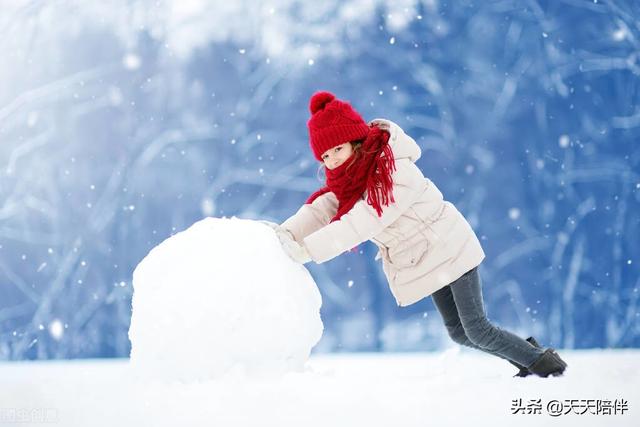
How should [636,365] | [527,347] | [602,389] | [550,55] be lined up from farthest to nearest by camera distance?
1. [550,55]
2. [636,365]
3. [527,347]
4. [602,389]

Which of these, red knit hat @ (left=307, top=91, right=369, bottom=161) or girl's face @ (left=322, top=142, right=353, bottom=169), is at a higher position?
red knit hat @ (left=307, top=91, right=369, bottom=161)

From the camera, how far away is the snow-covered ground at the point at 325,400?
1908 millimetres

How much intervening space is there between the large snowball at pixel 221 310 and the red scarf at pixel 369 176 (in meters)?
0.31

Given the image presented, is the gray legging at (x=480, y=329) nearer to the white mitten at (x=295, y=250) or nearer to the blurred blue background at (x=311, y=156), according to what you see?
the white mitten at (x=295, y=250)

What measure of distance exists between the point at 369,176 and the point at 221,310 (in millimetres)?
662

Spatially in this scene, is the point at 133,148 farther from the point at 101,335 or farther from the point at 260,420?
the point at 260,420

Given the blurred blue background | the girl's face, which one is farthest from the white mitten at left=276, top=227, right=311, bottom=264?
the blurred blue background

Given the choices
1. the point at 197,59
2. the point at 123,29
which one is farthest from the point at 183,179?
the point at 123,29

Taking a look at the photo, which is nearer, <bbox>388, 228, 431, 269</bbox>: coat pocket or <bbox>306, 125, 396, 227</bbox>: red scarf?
<bbox>306, 125, 396, 227</bbox>: red scarf

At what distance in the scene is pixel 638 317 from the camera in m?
4.12

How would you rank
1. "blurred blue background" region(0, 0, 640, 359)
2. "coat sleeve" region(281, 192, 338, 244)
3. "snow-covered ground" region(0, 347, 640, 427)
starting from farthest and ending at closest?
"blurred blue background" region(0, 0, 640, 359) → "coat sleeve" region(281, 192, 338, 244) → "snow-covered ground" region(0, 347, 640, 427)

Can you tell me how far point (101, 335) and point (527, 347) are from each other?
267 cm

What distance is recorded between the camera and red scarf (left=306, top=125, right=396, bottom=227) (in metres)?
2.33

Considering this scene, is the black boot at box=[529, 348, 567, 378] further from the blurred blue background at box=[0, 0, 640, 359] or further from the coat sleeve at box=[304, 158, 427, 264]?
the blurred blue background at box=[0, 0, 640, 359]
